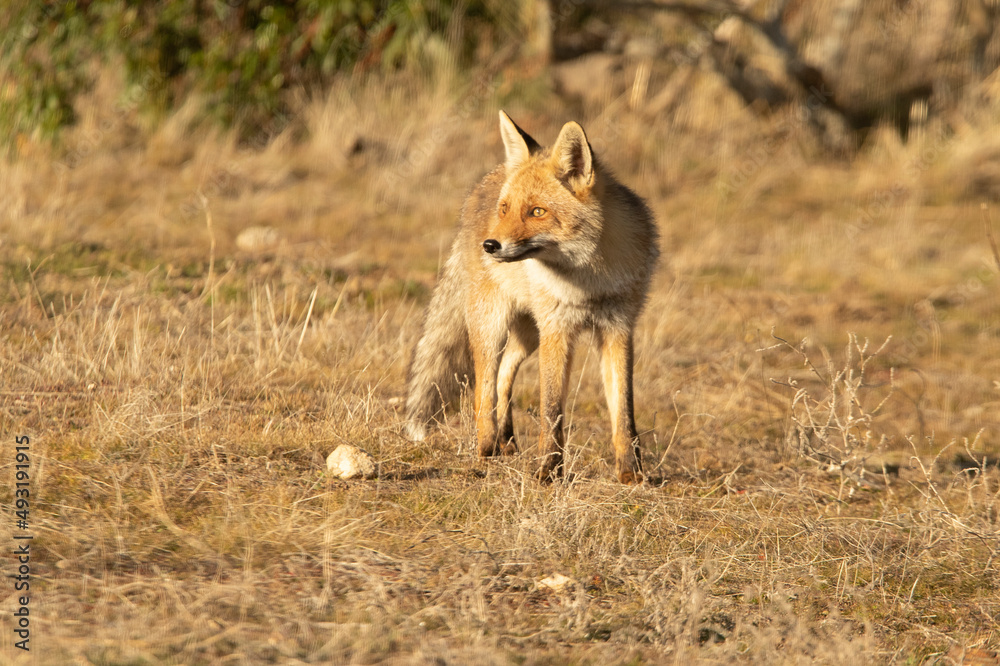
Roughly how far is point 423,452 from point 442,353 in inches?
29.0

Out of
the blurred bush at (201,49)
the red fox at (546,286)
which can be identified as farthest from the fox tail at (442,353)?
the blurred bush at (201,49)

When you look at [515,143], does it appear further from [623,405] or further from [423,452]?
[423,452]

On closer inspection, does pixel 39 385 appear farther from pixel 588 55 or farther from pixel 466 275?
pixel 588 55

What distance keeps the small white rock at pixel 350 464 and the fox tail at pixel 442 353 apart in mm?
817

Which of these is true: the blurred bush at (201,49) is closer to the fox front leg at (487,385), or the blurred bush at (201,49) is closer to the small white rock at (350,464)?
the fox front leg at (487,385)

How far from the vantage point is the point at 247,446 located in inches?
164

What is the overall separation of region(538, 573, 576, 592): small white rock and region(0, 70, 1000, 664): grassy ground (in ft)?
0.21

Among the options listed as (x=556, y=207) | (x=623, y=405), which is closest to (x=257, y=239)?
(x=556, y=207)

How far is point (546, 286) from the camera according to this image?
4.43 m

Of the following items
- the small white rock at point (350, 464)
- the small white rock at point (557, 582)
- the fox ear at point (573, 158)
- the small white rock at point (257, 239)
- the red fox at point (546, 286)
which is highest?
the fox ear at point (573, 158)

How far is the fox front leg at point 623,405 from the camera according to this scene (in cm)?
451

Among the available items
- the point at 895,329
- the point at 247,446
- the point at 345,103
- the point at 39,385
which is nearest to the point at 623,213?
the point at 247,446

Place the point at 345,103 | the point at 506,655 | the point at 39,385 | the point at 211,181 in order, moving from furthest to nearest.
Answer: the point at 345,103 < the point at 211,181 < the point at 39,385 < the point at 506,655

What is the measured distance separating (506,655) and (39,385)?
288 centimetres
